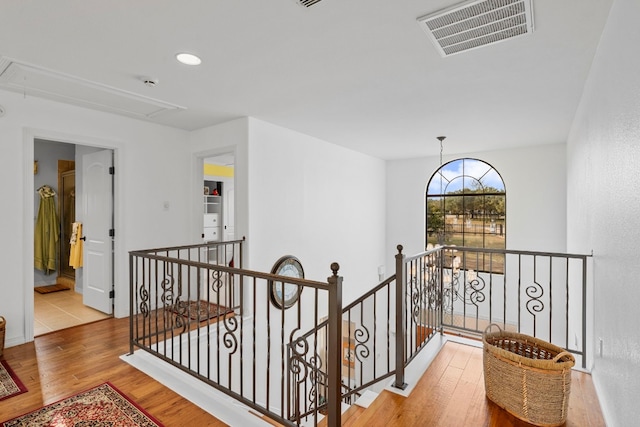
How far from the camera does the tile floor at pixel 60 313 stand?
A: 387 cm

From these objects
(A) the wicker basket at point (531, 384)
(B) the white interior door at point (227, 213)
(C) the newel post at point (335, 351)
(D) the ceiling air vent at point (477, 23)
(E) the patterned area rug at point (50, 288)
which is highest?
(D) the ceiling air vent at point (477, 23)

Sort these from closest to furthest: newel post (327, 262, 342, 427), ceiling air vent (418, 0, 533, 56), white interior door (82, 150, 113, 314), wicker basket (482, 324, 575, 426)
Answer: newel post (327, 262, 342, 427), ceiling air vent (418, 0, 533, 56), wicker basket (482, 324, 575, 426), white interior door (82, 150, 113, 314)

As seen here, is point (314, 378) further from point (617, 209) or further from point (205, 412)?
point (617, 209)

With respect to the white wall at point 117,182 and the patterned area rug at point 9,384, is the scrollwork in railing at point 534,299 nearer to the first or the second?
the patterned area rug at point 9,384

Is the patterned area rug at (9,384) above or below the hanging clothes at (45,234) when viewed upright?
below

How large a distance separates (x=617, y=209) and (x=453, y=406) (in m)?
1.63

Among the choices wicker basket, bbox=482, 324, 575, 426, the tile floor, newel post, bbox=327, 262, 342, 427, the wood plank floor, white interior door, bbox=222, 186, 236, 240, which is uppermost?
white interior door, bbox=222, 186, 236, 240

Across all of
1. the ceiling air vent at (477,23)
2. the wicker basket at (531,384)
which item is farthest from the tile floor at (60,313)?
the ceiling air vent at (477,23)

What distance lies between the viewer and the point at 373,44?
2.31 meters

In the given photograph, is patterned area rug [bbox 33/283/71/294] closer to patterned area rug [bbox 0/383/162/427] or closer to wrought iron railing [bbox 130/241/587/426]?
wrought iron railing [bbox 130/241/587/426]

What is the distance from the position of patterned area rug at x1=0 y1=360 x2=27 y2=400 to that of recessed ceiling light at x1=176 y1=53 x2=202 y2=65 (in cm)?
278

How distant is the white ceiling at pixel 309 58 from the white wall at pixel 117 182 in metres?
0.46

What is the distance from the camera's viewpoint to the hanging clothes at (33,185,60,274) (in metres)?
5.70

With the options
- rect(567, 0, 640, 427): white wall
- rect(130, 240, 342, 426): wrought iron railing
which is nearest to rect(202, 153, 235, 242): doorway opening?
rect(130, 240, 342, 426): wrought iron railing
